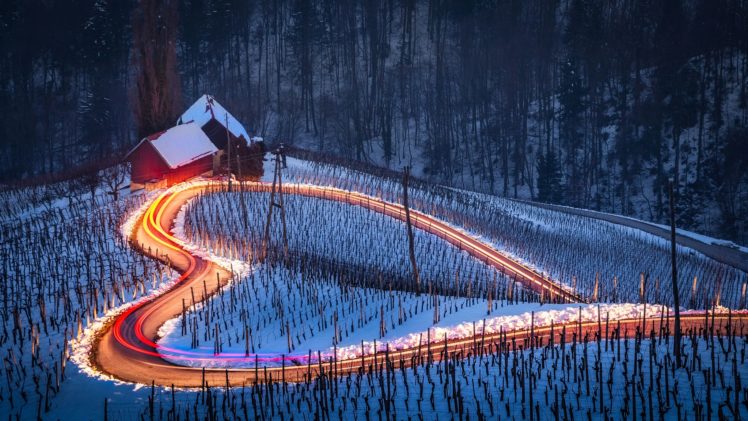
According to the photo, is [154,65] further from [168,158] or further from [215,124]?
[168,158]

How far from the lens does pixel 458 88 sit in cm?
6894

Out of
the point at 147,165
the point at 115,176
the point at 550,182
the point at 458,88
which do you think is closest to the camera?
the point at 115,176

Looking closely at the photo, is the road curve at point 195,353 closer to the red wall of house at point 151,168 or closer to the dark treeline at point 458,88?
the red wall of house at point 151,168

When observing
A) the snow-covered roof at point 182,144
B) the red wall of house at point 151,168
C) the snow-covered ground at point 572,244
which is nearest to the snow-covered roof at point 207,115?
the snow-covered roof at point 182,144

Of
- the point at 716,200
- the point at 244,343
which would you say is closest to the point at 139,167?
the point at 244,343

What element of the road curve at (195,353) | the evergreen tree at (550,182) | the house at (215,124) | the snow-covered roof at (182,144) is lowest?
the road curve at (195,353)

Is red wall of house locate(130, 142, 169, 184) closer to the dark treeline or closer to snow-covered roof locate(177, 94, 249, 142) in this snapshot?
snow-covered roof locate(177, 94, 249, 142)

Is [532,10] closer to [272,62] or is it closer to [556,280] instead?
[272,62]

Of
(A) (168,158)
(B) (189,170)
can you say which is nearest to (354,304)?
(A) (168,158)

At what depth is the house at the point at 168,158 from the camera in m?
40.3

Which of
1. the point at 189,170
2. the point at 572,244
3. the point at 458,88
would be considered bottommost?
the point at 572,244

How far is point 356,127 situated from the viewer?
63.2 m

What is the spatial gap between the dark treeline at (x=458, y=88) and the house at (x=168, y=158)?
986 centimetres

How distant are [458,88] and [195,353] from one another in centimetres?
5614
